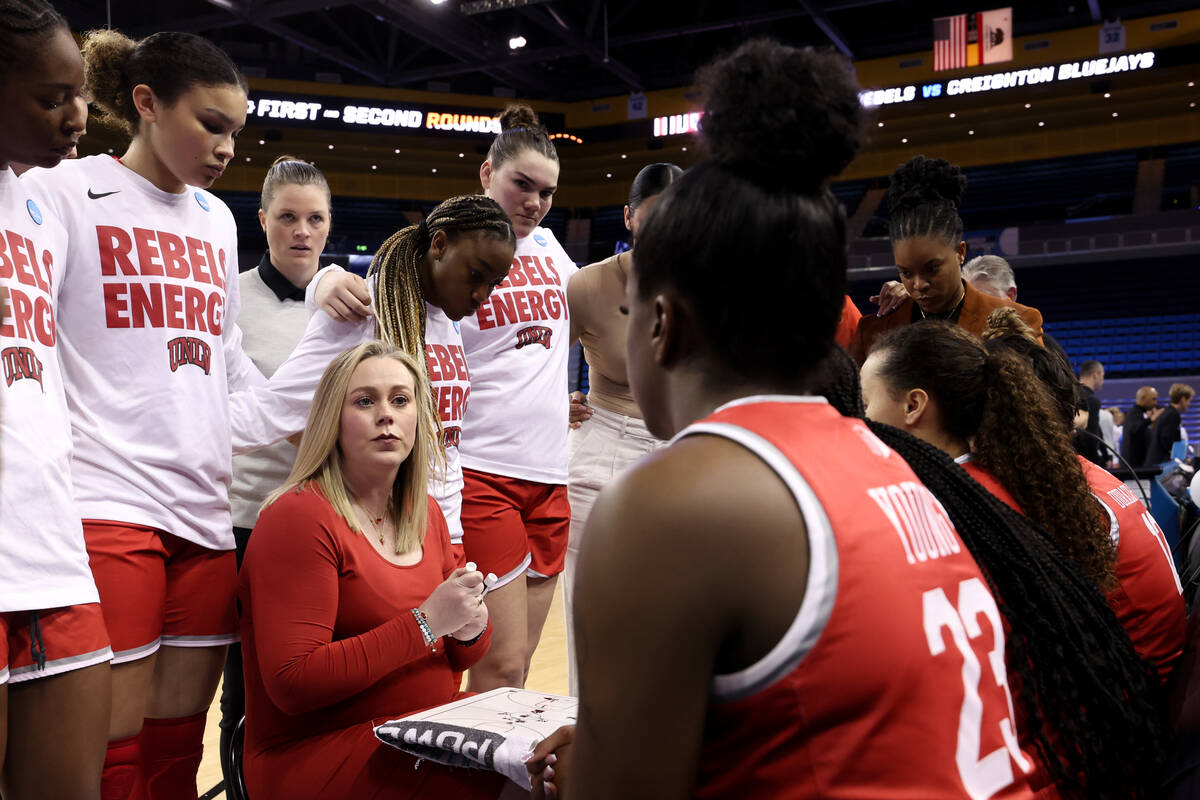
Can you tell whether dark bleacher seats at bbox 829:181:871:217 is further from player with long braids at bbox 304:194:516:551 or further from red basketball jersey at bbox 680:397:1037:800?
red basketball jersey at bbox 680:397:1037:800

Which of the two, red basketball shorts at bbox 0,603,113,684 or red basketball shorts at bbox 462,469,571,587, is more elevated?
red basketball shorts at bbox 0,603,113,684

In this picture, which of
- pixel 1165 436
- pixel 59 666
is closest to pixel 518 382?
pixel 59 666

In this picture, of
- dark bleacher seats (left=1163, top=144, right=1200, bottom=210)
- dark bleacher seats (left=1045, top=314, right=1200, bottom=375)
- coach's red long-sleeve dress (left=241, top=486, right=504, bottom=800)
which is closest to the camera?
coach's red long-sleeve dress (left=241, top=486, right=504, bottom=800)

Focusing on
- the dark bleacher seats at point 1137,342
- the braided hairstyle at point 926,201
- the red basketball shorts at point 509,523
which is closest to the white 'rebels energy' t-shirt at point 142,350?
the red basketball shorts at point 509,523

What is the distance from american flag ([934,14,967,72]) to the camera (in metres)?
11.8

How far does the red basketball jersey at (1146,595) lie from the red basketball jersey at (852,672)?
0.91 metres

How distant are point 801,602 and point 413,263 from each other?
5.67 ft

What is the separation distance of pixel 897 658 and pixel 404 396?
4.32 feet

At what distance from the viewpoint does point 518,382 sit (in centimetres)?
258

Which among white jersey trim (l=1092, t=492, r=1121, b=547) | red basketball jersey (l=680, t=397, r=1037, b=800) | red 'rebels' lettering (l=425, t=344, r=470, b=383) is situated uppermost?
red 'rebels' lettering (l=425, t=344, r=470, b=383)

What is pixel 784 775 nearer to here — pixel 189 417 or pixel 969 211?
pixel 189 417

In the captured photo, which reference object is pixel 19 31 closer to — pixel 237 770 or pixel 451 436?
pixel 451 436

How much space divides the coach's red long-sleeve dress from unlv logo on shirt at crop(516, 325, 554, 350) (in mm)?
1012

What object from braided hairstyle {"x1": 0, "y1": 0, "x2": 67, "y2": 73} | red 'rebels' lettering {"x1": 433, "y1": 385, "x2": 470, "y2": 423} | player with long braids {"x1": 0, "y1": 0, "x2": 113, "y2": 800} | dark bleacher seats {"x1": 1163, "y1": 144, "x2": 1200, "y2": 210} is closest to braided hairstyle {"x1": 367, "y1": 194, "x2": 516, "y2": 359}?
red 'rebels' lettering {"x1": 433, "y1": 385, "x2": 470, "y2": 423}
